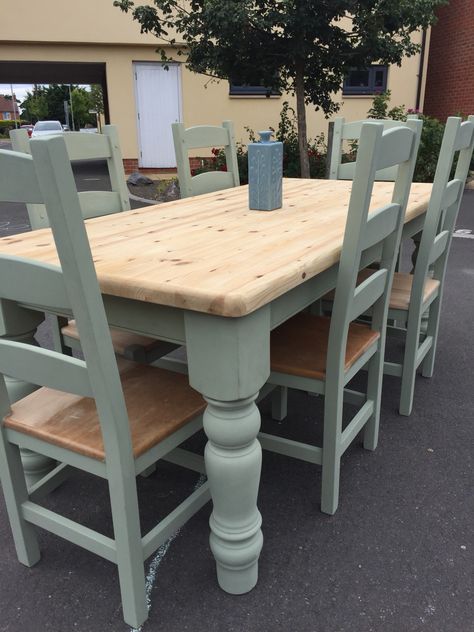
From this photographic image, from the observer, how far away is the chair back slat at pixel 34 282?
3.66ft

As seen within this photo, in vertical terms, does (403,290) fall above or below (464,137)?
below

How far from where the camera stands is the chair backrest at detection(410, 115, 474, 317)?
2.04 m

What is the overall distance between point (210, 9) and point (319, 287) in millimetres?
5470

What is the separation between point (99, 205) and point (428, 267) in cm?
150

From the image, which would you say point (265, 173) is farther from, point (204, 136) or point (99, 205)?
point (204, 136)

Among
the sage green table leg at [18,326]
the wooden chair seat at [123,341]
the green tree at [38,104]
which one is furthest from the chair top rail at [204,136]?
the green tree at [38,104]

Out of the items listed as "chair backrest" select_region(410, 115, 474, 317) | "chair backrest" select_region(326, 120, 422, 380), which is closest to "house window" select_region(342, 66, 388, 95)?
"chair backrest" select_region(410, 115, 474, 317)

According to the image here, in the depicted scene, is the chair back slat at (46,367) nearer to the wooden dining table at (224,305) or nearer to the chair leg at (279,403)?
the wooden dining table at (224,305)

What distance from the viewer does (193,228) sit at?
6.21 ft

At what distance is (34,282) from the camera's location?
1144 millimetres

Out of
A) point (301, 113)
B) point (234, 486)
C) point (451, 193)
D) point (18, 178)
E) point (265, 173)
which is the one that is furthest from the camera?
point (301, 113)

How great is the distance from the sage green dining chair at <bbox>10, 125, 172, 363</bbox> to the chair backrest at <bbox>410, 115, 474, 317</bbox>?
3.55 ft

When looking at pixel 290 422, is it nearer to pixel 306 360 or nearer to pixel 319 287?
pixel 306 360

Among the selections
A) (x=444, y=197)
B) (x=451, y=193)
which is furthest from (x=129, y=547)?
(x=451, y=193)
